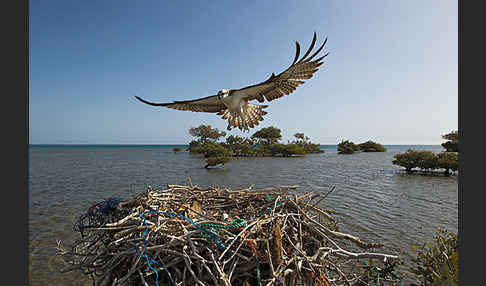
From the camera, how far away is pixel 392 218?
8.21 metres

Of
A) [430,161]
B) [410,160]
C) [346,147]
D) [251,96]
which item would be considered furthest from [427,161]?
[346,147]

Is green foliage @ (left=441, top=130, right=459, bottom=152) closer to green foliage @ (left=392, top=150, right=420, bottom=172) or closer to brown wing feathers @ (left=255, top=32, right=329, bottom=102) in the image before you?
green foliage @ (left=392, top=150, right=420, bottom=172)

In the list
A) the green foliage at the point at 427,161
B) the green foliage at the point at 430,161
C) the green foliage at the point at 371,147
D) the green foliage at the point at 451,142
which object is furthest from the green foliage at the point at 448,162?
the green foliage at the point at 371,147

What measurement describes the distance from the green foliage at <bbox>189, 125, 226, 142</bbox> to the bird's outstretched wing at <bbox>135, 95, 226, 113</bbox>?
46025 mm

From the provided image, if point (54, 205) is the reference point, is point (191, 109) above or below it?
above

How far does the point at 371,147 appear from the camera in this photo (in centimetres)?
6694

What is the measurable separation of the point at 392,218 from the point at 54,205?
1482cm

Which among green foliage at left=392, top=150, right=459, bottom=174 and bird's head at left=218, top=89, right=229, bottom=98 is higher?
bird's head at left=218, top=89, right=229, bottom=98

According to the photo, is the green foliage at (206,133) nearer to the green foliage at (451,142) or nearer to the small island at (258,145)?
the small island at (258,145)

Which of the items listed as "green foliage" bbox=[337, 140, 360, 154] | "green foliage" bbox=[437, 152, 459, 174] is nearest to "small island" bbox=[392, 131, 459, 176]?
"green foliage" bbox=[437, 152, 459, 174]

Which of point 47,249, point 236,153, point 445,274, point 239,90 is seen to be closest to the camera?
point 445,274

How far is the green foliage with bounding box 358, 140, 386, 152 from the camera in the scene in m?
66.6

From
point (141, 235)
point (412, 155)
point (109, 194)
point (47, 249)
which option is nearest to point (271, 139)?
point (412, 155)

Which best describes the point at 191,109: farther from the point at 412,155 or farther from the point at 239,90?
the point at 412,155
